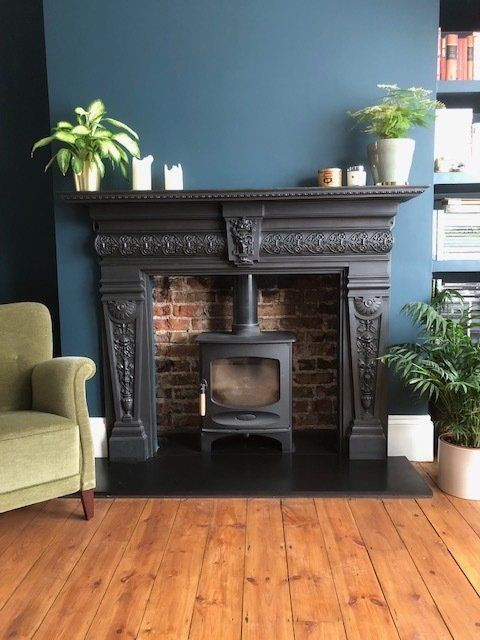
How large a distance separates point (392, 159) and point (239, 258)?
0.83 m

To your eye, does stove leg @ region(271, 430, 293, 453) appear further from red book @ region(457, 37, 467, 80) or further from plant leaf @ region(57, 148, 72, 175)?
red book @ region(457, 37, 467, 80)

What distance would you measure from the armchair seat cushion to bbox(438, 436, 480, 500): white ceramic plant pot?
1575 mm

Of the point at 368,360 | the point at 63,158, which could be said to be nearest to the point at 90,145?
the point at 63,158

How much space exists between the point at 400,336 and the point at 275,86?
1.37 m

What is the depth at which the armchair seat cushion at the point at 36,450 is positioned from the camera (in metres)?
2.00

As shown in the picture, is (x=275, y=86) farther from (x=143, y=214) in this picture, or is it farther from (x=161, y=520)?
(x=161, y=520)

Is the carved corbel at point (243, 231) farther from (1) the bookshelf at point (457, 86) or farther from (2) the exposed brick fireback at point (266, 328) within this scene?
(1) the bookshelf at point (457, 86)

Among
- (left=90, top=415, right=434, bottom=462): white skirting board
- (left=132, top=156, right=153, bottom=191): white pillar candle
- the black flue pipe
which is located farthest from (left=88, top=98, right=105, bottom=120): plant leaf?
(left=90, top=415, right=434, bottom=462): white skirting board

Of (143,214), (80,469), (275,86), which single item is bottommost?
(80,469)

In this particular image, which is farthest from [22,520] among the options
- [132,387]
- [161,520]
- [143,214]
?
[143,214]

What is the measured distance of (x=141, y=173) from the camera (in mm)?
2539

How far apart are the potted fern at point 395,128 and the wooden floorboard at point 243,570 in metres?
1.46

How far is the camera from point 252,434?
288 centimetres

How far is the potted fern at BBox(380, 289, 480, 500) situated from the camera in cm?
232
